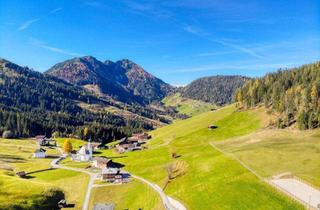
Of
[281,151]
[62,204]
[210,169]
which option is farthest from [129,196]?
[281,151]

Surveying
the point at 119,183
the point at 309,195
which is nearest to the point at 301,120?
the point at 309,195

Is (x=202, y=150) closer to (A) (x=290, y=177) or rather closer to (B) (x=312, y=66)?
(A) (x=290, y=177)

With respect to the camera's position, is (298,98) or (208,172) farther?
(298,98)

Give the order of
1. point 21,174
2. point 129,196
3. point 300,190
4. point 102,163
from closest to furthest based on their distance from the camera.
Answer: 1. point 300,190
2. point 129,196
3. point 21,174
4. point 102,163

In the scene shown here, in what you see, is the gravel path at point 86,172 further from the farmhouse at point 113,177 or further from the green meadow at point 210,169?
the farmhouse at point 113,177

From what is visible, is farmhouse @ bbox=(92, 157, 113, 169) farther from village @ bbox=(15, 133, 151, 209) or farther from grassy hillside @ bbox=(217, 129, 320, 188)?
grassy hillside @ bbox=(217, 129, 320, 188)

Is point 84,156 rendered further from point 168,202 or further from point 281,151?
point 281,151
